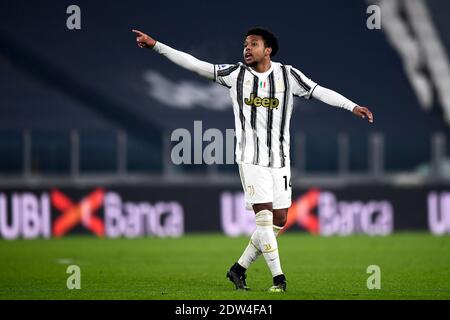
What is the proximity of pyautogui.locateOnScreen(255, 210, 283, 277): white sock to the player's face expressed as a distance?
1.33 metres

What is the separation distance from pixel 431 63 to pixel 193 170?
7.85 metres

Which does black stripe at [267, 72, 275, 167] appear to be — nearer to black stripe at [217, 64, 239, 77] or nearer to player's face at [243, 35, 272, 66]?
player's face at [243, 35, 272, 66]

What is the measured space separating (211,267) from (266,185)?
3848mm

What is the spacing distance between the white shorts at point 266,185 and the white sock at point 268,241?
0.46 feet

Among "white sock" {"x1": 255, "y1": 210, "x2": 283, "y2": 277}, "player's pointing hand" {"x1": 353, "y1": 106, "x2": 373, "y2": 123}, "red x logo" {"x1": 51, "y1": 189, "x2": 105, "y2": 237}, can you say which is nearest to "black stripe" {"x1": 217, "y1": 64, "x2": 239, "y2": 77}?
"player's pointing hand" {"x1": 353, "y1": 106, "x2": 373, "y2": 123}

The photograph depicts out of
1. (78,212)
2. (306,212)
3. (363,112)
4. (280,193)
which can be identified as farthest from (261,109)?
(306,212)

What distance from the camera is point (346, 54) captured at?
27562 millimetres

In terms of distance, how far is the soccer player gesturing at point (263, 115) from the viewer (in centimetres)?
991

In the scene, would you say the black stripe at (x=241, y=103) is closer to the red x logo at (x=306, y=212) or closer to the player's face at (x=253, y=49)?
the player's face at (x=253, y=49)

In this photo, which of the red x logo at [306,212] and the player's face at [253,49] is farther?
the red x logo at [306,212]

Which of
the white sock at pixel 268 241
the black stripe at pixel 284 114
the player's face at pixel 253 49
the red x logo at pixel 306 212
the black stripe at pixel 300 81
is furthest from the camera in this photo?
the red x logo at pixel 306 212

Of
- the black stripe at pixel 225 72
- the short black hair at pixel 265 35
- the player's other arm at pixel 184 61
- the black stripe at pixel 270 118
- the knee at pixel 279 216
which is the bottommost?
the knee at pixel 279 216

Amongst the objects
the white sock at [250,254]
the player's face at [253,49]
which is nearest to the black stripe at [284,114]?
the player's face at [253,49]
